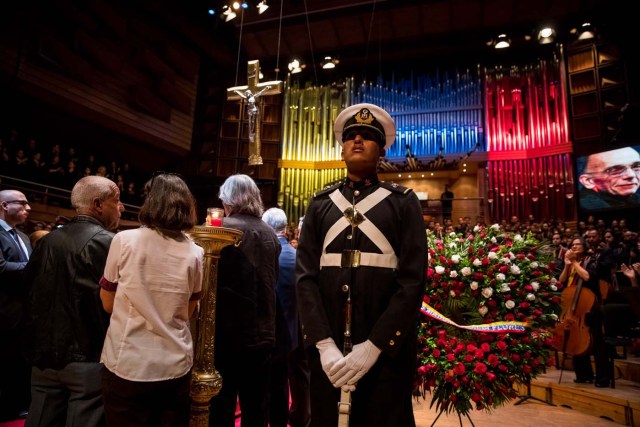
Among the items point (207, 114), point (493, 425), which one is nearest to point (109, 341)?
point (493, 425)

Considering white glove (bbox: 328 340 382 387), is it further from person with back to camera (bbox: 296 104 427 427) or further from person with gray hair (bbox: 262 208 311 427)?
person with gray hair (bbox: 262 208 311 427)

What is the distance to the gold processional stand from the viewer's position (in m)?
Result: 2.09

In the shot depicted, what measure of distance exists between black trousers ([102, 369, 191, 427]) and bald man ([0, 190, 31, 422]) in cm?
160

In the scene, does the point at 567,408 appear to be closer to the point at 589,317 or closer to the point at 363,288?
the point at 589,317

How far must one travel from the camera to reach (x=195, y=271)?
181 centimetres

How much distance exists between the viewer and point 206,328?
217cm

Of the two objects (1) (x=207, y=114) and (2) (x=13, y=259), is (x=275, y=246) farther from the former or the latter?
(1) (x=207, y=114)

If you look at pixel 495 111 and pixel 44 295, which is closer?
pixel 44 295

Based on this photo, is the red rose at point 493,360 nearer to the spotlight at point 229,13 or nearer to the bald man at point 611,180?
the spotlight at point 229,13

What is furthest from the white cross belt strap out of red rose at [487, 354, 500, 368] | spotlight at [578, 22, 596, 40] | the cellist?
spotlight at [578, 22, 596, 40]

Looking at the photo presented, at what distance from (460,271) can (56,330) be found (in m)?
2.16

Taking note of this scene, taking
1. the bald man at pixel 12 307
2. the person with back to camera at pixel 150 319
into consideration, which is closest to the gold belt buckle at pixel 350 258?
the person with back to camera at pixel 150 319

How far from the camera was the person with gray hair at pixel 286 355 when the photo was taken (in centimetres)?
275

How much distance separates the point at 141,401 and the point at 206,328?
1.88 feet
